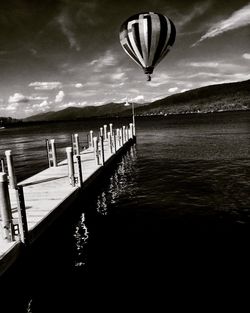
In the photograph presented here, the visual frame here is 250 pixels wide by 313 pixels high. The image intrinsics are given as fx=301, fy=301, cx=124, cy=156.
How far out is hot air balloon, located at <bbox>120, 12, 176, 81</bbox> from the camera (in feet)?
68.3

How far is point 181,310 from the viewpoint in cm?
682

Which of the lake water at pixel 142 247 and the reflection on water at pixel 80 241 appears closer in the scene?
the lake water at pixel 142 247

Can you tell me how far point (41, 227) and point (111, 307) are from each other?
352cm

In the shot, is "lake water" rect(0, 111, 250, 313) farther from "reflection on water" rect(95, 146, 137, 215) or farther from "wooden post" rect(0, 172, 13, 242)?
"wooden post" rect(0, 172, 13, 242)

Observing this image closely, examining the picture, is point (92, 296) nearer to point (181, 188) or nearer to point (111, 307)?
point (111, 307)

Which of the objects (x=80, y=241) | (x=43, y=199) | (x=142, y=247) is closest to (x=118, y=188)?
(x=43, y=199)

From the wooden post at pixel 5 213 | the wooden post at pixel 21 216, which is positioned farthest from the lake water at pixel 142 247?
the wooden post at pixel 5 213

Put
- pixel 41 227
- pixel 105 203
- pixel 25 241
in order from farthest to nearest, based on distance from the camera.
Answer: pixel 105 203 → pixel 41 227 → pixel 25 241

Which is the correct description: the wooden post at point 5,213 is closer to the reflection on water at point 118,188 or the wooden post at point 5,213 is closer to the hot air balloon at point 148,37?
the reflection on water at point 118,188

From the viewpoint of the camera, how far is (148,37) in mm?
21125

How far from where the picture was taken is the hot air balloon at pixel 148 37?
2081 centimetres

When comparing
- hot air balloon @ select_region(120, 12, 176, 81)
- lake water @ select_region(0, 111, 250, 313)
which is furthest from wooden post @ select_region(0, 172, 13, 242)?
hot air balloon @ select_region(120, 12, 176, 81)

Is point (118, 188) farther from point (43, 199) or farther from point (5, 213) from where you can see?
point (5, 213)

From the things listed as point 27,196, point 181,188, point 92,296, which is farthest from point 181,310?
point 181,188
